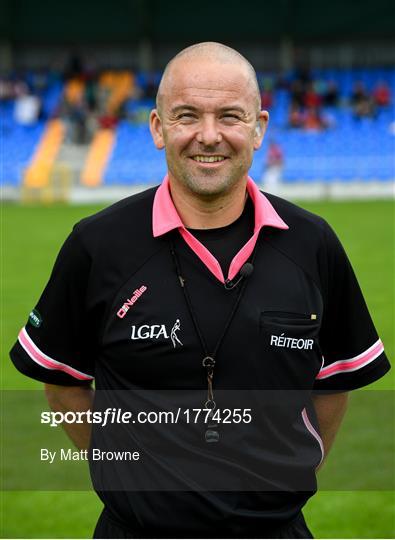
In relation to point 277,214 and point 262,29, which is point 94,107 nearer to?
point 262,29

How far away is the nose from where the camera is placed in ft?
9.21

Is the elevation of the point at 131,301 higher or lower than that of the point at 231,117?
lower

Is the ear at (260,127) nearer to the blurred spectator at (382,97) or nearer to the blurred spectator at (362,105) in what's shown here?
the blurred spectator at (362,105)

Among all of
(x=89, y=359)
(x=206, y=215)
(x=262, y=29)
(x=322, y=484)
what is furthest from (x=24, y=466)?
(x=262, y=29)

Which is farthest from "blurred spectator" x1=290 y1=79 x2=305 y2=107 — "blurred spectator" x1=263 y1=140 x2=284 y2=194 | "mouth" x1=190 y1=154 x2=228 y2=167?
"mouth" x1=190 y1=154 x2=228 y2=167

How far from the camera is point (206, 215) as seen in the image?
9.69 ft

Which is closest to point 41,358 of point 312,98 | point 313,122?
point 313,122

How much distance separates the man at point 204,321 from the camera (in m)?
2.82

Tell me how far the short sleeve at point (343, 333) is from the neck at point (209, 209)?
1.08 ft

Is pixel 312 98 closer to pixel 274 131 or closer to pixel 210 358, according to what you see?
pixel 274 131

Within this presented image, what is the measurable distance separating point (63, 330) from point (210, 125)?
81 cm

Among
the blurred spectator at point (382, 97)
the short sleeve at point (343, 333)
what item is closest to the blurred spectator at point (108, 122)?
the blurred spectator at point (382, 97)

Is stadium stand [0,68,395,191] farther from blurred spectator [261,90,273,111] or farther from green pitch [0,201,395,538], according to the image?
green pitch [0,201,395,538]

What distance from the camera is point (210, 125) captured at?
284cm
